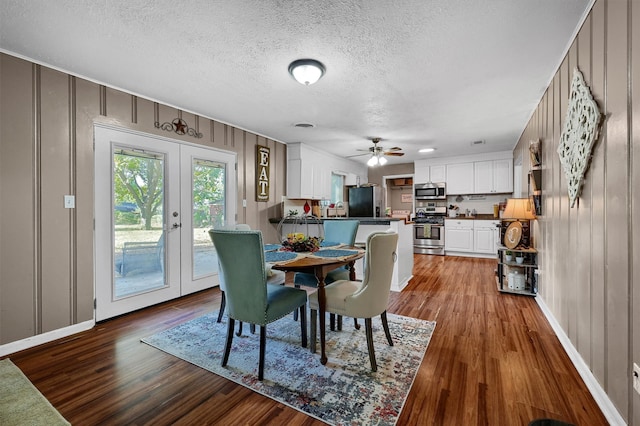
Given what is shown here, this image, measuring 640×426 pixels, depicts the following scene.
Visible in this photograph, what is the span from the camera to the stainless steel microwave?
6707 millimetres

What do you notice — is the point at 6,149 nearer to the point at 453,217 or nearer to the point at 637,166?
the point at 637,166

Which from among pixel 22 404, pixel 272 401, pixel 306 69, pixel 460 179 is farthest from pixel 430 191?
pixel 22 404

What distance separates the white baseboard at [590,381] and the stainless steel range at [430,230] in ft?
13.4

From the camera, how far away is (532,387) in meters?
1.74

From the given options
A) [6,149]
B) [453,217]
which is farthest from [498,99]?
[6,149]

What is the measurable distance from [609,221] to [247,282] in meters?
2.09

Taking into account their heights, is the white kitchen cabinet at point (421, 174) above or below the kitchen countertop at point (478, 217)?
above

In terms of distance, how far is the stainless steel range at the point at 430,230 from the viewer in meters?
6.57

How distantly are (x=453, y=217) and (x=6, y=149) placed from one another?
7.17m

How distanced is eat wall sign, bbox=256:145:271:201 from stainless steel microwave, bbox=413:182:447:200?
158 inches

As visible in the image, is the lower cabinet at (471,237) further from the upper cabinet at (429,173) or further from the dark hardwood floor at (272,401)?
the dark hardwood floor at (272,401)

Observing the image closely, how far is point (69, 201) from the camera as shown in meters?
2.57

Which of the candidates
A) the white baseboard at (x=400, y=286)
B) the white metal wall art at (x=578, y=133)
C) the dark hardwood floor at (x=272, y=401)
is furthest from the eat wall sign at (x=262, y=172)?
the white metal wall art at (x=578, y=133)

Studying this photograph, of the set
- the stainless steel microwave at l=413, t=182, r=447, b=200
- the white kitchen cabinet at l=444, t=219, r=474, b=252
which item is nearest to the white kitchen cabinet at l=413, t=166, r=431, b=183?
the stainless steel microwave at l=413, t=182, r=447, b=200
